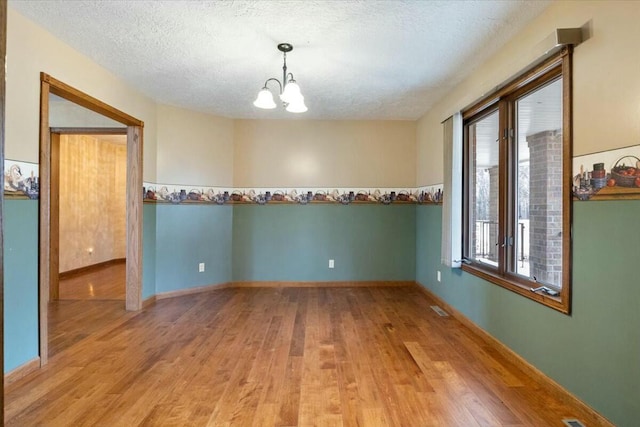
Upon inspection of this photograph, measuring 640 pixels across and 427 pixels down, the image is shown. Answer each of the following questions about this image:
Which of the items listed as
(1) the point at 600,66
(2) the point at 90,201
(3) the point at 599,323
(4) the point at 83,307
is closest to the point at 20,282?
(4) the point at 83,307

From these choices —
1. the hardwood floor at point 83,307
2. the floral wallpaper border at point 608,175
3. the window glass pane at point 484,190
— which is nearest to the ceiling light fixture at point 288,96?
the window glass pane at point 484,190

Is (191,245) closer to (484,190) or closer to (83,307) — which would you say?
(83,307)

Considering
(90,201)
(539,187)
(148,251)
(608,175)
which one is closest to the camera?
(608,175)

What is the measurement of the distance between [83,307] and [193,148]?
7.64ft

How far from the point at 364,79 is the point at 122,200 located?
5732mm

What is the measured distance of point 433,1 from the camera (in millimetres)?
2012

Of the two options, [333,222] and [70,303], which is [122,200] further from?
[333,222]

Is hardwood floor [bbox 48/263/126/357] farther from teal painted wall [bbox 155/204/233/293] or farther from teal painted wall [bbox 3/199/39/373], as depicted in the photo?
teal painted wall [bbox 155/204/233/293]

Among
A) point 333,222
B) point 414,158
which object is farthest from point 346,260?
point 414,158

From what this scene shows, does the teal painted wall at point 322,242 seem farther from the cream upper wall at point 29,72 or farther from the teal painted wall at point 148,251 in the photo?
the cream upper wall at point 29,72

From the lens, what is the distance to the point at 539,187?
96.3 inches

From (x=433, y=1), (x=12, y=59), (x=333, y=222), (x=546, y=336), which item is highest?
(x=433, y=1)

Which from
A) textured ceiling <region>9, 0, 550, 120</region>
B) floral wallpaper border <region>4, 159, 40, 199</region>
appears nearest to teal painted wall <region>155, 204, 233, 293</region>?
textured ceiling <region>9, 0, 550, 120</region>

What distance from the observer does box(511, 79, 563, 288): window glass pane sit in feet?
7.41
